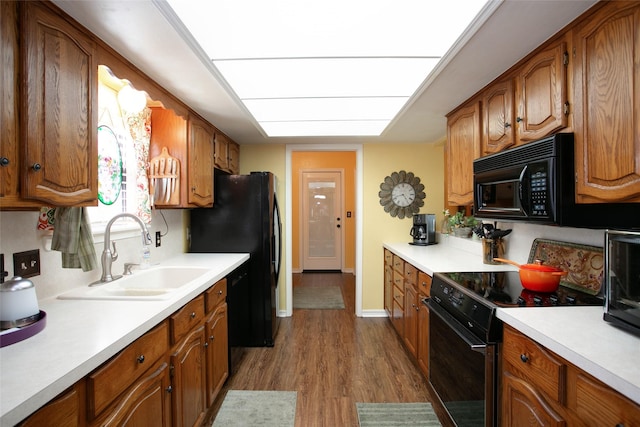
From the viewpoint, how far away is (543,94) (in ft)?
4.79

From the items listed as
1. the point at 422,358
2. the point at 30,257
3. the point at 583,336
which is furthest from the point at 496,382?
the point at 30,257

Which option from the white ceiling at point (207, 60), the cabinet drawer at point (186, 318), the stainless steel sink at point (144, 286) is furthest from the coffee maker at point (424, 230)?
the cabinet drawer at point (186, 318)

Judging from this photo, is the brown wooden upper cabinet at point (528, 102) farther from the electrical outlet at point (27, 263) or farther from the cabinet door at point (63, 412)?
the electrical outlet at point (27, 263)

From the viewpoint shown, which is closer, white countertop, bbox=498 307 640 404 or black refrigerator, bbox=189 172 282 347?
white countertop, bbox=498 307 640 404

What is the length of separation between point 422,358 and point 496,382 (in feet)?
3.02

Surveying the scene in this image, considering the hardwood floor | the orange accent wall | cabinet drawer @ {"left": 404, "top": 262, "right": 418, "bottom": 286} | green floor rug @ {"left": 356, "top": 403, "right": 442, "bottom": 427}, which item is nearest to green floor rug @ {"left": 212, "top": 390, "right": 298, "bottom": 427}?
the hardwood floor

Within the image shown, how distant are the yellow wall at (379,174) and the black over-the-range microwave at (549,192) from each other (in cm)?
192

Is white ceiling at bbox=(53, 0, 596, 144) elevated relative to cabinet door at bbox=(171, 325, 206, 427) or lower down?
elevated

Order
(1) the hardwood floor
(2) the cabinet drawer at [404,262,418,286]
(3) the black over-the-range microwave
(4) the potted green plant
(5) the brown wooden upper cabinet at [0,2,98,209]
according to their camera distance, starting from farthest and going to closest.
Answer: (4) the potted green plant
(2) the cabinet drawer at [404,262,418,286]
(1) the hardwood floor
(3) the black over-the-range microwave
(5) the brown wooden upper cabinet at [0,2,98,209]

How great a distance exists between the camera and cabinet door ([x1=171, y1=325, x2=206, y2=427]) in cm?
140

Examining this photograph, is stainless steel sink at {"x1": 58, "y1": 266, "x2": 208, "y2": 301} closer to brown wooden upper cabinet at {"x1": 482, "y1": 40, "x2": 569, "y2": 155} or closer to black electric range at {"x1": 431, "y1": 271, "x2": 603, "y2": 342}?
black electric range at {"x1": 431, "y1": 271, "x2": 603, "y2": 342}

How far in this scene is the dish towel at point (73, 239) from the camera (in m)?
1.33

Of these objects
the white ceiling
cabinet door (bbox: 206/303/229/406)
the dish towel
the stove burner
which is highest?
the white ceiling

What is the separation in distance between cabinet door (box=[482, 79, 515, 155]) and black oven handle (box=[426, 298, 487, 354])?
1.04m
